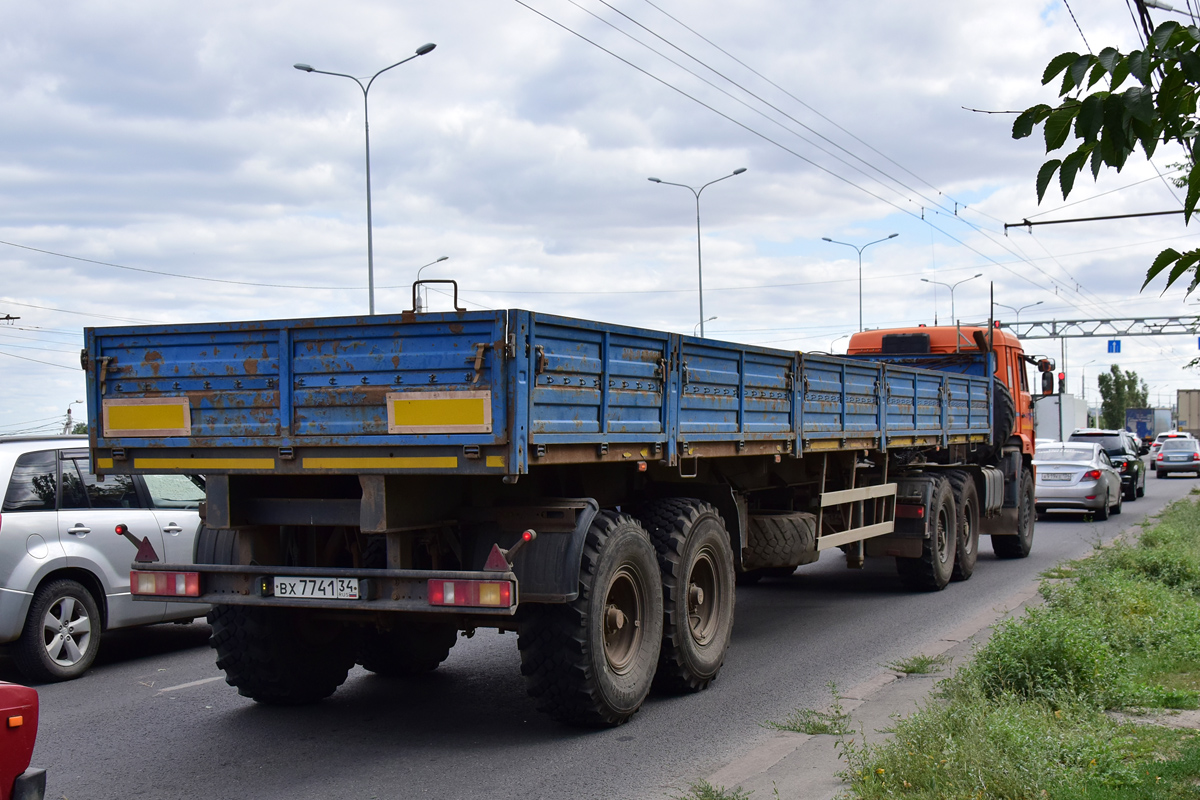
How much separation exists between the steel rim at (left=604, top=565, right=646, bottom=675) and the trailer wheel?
9.81 metres

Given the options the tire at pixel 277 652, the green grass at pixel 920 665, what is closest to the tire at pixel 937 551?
the green grass at pixel 920 665

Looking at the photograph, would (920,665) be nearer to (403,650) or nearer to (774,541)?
(774,541)

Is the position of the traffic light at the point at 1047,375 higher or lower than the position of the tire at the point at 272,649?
higher

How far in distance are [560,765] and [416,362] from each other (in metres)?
2.13

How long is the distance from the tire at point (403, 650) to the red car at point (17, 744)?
3995mm

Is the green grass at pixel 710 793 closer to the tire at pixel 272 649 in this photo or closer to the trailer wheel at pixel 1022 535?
the tire at pixel 272 649

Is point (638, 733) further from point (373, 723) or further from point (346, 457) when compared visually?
point (346, 457)

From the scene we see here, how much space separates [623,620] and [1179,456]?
42.0m

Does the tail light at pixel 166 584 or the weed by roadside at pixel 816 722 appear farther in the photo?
the tail light at pixel 166 584

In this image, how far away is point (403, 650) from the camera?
7.82 m

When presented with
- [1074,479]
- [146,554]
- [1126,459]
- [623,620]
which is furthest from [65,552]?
[1126,459]

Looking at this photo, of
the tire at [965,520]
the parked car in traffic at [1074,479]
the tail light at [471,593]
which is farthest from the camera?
the parked car in traffic at [1074,479]

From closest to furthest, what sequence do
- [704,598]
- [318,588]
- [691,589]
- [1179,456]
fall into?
[318,588]
[691,589]
[704,598]
[1179,456]

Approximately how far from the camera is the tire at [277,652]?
266 inches
